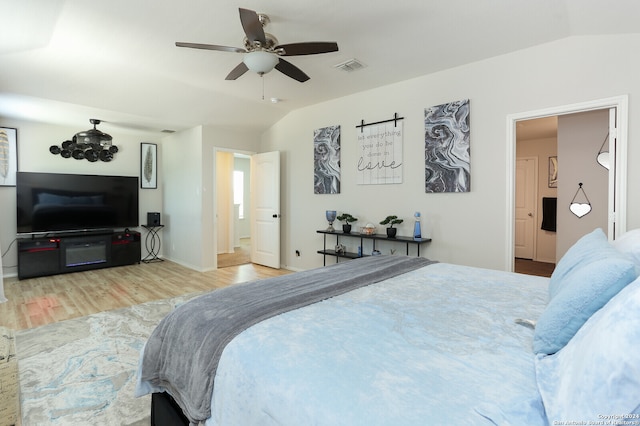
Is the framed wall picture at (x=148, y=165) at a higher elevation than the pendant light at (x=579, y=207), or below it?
higher

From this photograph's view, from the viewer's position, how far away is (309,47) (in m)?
2.58

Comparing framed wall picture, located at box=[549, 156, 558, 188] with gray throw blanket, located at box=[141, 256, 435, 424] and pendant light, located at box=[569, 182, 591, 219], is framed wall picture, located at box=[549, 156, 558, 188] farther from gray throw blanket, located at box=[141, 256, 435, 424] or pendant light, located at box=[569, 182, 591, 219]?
gray throw blanket, located at box=[141, 256, 435, 424]

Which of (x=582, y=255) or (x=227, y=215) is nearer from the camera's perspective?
(x=582, y=255)

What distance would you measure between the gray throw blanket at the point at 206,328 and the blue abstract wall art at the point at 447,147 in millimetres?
2367

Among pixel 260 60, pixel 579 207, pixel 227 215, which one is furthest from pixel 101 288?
pixel 579 207

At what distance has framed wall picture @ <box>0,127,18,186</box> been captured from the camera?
4949 mm

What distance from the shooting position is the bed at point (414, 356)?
2.55ft

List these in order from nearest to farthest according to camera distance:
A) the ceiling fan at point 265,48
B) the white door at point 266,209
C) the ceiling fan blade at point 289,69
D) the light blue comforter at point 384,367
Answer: the light blue comforter at point 384,367
the ceiling fan at point 265,48
the ceiling fan blade at point 289,69
the white door at point 266,209

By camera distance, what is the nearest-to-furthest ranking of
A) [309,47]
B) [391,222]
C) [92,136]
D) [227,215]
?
[309,47]
[391,222]
[92,136]
[227,215]

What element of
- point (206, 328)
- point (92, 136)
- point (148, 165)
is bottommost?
point (206, 328)

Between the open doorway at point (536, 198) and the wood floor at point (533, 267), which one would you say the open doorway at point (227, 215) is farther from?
the open doorway at point (536, 198)

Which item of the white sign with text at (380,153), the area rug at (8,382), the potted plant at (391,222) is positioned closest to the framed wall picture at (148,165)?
the area rug at (8,382)

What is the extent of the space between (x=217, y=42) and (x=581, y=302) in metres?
3.42

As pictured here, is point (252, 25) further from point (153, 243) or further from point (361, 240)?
point (153, 243)
